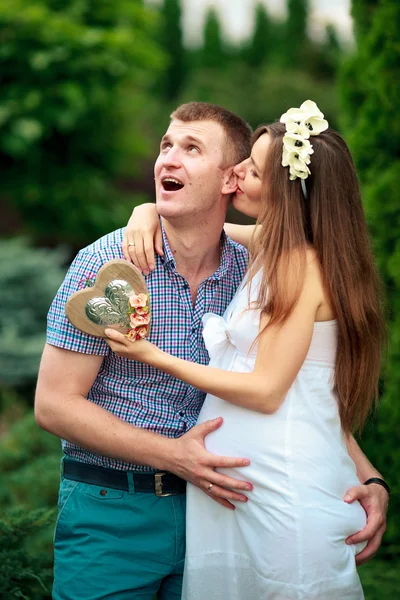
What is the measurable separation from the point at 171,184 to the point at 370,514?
1389 mm

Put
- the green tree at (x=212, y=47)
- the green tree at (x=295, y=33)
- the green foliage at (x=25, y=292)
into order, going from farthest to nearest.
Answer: the green tree at (x=212, y=47) < the green tree at (x=295, y=33) < the green foliage at (x=25, y=292)

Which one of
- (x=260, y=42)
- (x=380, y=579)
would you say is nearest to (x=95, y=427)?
(x=380, y=579)

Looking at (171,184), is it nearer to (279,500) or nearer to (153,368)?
(153,368)

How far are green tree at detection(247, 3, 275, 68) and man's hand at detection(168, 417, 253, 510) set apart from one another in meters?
26.3

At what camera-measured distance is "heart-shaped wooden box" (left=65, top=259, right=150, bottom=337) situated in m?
2.26

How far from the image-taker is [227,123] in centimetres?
283

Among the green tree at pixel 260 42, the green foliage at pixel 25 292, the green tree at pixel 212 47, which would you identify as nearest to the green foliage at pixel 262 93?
the green tree at pixel 212 47

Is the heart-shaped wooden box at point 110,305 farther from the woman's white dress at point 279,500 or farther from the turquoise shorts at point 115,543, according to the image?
the turquoise shorts at point 115,543

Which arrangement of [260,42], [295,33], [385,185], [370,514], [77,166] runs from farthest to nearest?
[260,42] → [295,33] → [77,166] → [385,185] → [370,514]

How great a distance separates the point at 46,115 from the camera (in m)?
10.1

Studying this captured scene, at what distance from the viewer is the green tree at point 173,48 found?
86.0 ft

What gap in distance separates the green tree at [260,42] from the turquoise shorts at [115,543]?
26.3 metres

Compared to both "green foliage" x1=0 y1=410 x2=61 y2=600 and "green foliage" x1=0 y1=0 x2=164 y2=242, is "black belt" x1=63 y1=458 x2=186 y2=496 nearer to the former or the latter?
"green foliage" x1=0 y1=410 x2=61 y2=600

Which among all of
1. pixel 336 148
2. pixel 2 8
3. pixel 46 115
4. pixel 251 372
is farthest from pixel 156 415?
pixel 2 8
